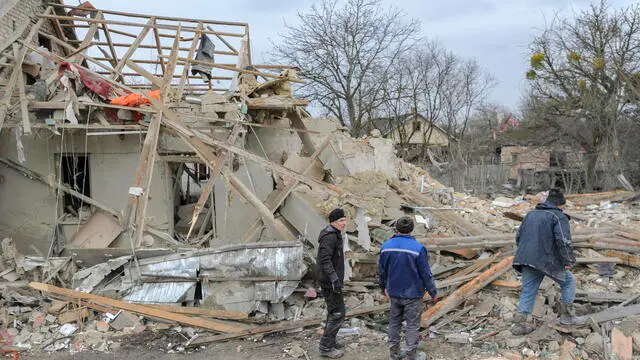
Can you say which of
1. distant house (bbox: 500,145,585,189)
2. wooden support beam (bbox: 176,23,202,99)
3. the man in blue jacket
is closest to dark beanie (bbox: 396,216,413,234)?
the man in blue jacket

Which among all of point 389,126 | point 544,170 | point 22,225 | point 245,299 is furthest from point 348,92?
point 245,299

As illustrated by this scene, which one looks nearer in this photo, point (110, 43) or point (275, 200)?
point (275, 200)

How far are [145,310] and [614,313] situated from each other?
20.0 feet

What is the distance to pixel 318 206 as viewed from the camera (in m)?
8.38

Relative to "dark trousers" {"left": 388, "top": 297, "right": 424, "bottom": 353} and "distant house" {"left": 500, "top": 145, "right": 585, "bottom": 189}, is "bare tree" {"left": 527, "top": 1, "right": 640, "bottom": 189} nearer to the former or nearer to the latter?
"distant house" {"left": 500, "top": 145, "right": 585, "bottom": 189}

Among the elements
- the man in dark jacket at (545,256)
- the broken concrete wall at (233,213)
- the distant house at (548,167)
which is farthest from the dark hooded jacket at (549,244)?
the distant house at (548,167)

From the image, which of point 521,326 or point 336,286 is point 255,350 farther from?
point 521,326

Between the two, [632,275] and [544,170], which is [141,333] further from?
[544,170]

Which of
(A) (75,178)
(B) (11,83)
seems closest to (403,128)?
(A) (75,178)

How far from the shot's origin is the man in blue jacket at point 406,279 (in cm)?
498

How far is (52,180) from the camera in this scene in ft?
32.8

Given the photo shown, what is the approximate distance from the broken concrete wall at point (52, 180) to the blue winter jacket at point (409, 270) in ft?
21.5

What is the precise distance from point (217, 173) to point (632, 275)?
711 cm

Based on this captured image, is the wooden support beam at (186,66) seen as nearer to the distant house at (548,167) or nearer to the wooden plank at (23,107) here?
the wooden plank at (23,107)
